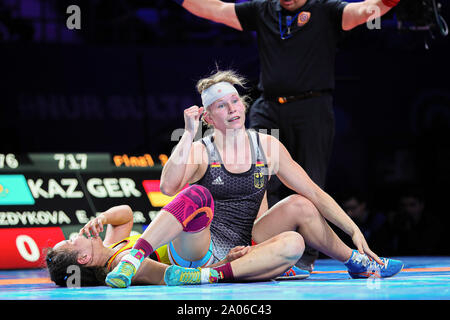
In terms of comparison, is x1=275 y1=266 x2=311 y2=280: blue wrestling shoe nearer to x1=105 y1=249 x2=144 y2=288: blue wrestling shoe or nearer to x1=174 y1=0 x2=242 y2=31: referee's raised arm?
x1=105 y1=249 x2=144 y2=288: blue wrestling shoe

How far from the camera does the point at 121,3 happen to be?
8578mm

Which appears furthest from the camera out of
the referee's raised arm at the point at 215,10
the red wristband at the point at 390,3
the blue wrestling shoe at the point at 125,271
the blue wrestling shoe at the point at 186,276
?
the referee's raised arm at the point at 215,10

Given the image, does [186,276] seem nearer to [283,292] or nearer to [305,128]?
[283,292]

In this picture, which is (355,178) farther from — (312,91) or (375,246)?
(312,91)

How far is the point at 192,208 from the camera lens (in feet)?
9.41

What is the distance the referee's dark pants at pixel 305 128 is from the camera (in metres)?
3.83

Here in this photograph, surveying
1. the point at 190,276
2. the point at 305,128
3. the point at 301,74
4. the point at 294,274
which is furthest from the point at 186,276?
the point at 301,74

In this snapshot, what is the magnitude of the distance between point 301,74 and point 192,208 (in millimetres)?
1295

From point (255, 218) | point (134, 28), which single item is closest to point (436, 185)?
point (134, 28)

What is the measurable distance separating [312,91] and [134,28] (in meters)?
5.01

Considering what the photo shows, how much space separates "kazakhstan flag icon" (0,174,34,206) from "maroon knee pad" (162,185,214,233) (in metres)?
2.60
